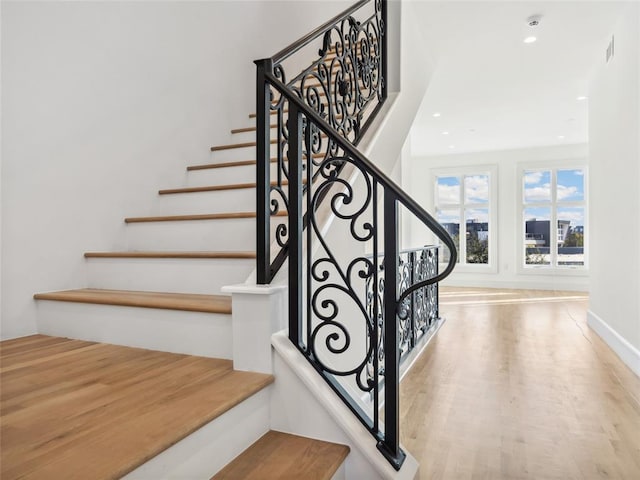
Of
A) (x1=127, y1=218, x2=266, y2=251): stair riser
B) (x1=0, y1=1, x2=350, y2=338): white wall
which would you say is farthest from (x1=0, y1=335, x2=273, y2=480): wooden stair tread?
(x1=127, y1=218, x2=266, y2=251): stair riser

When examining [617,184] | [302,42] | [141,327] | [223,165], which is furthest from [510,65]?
[141,327]

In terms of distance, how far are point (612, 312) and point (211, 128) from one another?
3.93 metres

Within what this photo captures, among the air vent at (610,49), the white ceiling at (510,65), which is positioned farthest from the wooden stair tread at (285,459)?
the air vent at (610,49)

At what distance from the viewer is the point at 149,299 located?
64.8 inches

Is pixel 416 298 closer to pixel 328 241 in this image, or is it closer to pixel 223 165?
pixel 223 165

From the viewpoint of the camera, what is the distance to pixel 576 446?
6.66 feet

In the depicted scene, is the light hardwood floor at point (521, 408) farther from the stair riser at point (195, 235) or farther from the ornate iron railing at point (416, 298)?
the stair riser at point (195, 235)

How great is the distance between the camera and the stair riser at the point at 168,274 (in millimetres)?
1774

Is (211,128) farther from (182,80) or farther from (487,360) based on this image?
(487,360)

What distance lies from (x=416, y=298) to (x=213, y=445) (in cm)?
331

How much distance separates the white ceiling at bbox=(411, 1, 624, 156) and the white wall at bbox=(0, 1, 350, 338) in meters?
1.96

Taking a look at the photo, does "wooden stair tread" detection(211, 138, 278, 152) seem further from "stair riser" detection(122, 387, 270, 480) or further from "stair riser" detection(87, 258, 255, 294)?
"stair riser" detection(122, 387, 270, 480)

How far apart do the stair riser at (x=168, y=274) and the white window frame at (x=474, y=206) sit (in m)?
8.20

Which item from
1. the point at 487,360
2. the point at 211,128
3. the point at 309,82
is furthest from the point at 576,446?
the point at 309,82
